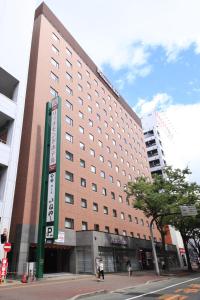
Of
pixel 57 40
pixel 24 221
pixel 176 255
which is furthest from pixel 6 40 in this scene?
pixel 176 255

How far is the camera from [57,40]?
36938mm

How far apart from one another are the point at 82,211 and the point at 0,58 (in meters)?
18.1

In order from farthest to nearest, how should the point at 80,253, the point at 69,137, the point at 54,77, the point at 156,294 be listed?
the point at 54,77, the point at 69,137, the point at 80,253, the point at 156,294

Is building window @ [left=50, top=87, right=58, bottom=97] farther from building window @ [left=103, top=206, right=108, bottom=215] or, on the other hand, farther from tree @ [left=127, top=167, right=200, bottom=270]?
building window @ [left=103, top=206, right=108, bottom=215]

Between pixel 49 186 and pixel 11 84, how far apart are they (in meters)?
11.1

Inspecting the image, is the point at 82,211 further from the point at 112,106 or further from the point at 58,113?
the point at 112,106

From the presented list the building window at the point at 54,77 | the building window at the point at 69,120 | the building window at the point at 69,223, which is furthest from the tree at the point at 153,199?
A: the building window at the point at 54,77

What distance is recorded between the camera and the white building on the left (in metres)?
21.6

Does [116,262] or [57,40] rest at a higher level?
[57,40]

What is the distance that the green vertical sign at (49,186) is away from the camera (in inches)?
805

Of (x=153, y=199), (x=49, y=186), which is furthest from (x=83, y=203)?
(x=49, y=186)

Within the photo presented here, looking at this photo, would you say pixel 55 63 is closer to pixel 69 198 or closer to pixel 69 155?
pixel 69 155

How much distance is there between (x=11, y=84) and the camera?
2597 centimetres

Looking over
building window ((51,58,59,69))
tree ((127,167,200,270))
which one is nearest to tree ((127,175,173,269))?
tree ((127,167,200,270))
